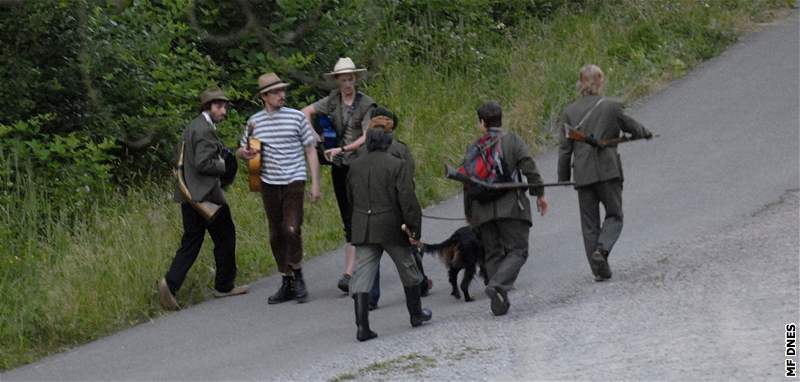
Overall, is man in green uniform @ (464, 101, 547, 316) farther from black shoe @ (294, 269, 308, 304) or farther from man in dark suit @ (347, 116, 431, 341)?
black shoe @ (294, 269, 308, 304)

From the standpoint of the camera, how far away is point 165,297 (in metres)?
12.2

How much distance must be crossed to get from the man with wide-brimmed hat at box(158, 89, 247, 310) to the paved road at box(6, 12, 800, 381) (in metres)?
0.26

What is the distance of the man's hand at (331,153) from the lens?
11.8 meters

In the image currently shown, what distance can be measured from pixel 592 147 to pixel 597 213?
1.95 feet

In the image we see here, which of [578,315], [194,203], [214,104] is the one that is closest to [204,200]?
[194,203]

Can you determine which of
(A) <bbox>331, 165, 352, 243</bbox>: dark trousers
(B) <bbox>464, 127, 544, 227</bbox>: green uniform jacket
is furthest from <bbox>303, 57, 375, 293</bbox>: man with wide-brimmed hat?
(B) <bbox>464, 127, 544, 227</bbox>: green uniform jacket

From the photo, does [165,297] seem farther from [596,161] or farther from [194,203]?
[596,161]

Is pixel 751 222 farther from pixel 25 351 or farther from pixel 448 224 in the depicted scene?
pixel 25 351

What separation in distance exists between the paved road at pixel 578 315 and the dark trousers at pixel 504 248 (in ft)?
1.08

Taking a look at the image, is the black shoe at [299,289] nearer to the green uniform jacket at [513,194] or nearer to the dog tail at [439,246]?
the dog tail at [439,246]

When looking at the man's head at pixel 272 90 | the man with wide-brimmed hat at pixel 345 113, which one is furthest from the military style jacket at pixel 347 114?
the man's head at pixel 272 90

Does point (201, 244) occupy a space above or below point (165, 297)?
above

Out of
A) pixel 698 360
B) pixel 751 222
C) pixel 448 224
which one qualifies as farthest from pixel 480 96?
pixel 698 360

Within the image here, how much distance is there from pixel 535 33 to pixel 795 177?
7646 millimetres
